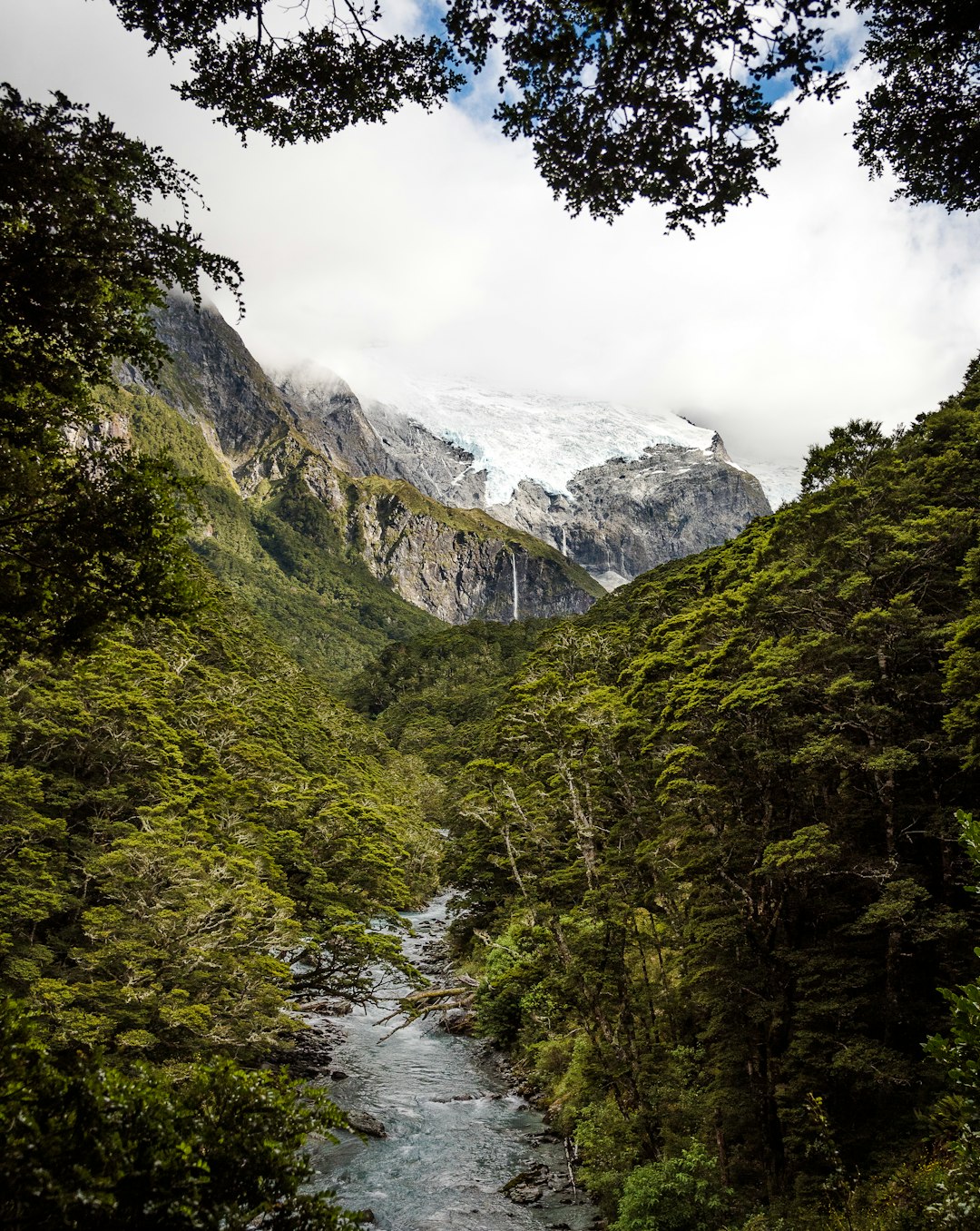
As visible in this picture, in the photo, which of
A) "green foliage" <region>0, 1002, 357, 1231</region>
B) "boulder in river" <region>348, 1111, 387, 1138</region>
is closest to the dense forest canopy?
"green foliage" <region>0, 1002, 357, 1231</region>

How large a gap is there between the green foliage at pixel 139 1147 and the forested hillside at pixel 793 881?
6521 mm

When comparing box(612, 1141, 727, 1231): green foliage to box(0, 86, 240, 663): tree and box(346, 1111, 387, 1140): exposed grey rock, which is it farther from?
box(0, 86, 240, 663): tree

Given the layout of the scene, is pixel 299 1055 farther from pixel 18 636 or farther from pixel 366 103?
pixel 366 103

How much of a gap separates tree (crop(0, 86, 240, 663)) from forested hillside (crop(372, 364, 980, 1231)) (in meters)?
10.4

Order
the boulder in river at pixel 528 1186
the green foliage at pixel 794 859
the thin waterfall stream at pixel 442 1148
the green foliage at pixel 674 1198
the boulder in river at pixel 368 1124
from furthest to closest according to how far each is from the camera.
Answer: the boulder in river at pixel 368 1124 → the boulder in river at pixel 528 1186 → the thin waterfall stream at pixel 442 1148 → the green foliage at pixel 674 1198 → the green foliage at pixel 794 859

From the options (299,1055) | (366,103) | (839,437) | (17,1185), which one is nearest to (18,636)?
(17,1185)

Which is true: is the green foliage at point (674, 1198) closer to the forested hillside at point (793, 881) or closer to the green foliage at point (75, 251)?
the forested hillside at point (793, 881)

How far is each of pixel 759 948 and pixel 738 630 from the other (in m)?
7.10

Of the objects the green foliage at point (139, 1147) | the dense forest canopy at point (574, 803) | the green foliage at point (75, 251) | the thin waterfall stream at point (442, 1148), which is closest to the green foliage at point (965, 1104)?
the dense forest canopy at point (574, 803)

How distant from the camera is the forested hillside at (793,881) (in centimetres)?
1188

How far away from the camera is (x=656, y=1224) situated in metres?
12.8

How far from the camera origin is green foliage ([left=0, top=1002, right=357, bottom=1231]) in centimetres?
346

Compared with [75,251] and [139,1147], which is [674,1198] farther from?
[75,251]

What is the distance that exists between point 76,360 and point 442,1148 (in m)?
21.6
